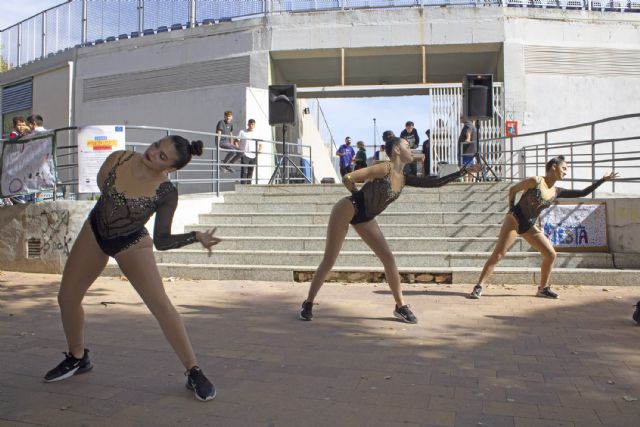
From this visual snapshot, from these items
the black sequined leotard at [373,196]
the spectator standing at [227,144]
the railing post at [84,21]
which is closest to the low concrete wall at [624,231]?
the black sequined leotard at [373,196]

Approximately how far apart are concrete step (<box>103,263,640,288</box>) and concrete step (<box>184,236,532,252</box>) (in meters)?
0.66

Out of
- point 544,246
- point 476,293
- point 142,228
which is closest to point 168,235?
point 142,228

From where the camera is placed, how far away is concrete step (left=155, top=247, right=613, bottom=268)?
8.34 meters

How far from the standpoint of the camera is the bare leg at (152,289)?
351cm

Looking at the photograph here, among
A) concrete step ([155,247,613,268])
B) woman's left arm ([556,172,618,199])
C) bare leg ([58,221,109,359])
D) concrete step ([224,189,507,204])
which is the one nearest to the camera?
bare leg ([58,221,109,359])

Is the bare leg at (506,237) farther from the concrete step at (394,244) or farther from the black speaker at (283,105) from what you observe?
the black speaker at (283,105)

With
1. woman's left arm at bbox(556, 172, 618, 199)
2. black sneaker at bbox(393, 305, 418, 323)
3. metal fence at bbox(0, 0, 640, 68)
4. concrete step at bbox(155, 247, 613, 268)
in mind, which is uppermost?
metal fence at bbox(0, 0, 640, 68)

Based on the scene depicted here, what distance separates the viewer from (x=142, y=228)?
3.61 m

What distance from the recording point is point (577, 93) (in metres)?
16.9

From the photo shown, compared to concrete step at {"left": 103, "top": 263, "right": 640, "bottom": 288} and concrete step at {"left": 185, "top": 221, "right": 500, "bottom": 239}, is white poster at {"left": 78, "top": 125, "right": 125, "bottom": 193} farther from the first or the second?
concrete step at {"left": 185, "top": 221, "right": 500, "bottom": 239}

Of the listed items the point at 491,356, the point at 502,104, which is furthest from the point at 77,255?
the point at 502,104

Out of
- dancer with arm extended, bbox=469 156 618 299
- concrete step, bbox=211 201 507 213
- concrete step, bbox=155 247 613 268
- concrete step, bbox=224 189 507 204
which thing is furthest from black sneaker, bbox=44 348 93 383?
concrete step, bbox=224 189 507 204

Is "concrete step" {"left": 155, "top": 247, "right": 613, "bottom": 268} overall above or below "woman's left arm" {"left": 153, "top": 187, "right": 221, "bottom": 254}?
below

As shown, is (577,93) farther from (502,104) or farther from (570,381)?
(570,381)
